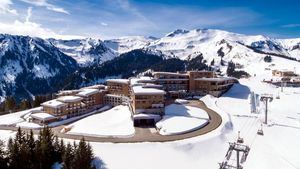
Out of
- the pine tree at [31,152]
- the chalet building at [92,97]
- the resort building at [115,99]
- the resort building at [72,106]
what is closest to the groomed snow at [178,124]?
the resort building at [115,99]

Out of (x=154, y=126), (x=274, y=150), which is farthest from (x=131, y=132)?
(x=274, y=150)

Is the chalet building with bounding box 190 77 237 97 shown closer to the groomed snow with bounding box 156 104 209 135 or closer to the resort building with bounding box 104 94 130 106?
the groomed snow with bounding box 156 104 209 135

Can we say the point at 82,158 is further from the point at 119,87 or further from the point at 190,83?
the point at 190,83

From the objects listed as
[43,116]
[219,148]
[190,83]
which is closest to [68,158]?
[43,116]

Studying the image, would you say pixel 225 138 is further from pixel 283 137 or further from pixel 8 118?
pixel 8 118

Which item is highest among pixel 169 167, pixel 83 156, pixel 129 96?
pixel 129 96
